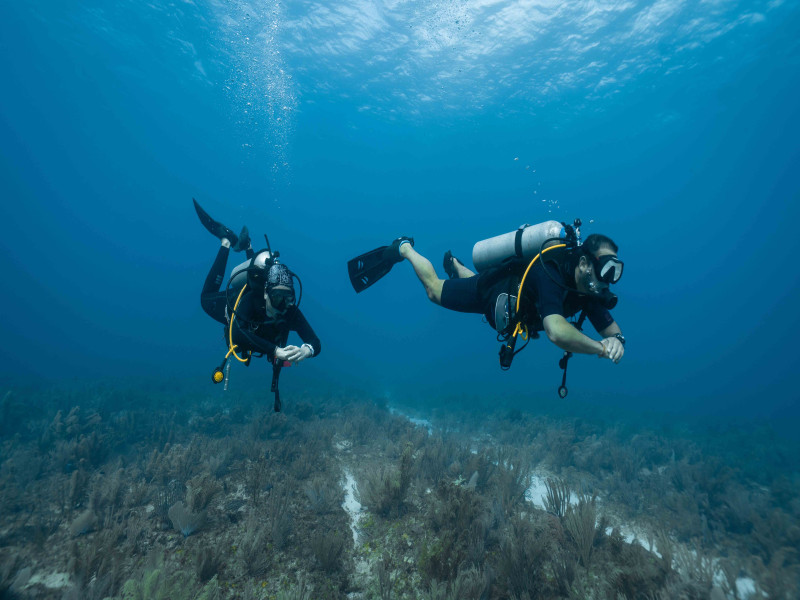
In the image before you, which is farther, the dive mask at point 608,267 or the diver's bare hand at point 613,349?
the dive mask at point 608,267

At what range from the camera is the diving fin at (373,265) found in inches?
229

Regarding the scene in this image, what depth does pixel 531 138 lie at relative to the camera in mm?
37031

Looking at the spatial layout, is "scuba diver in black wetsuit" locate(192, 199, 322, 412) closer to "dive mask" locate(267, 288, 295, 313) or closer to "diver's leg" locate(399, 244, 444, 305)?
"dive mask" locate(267, 288, 295, 313)

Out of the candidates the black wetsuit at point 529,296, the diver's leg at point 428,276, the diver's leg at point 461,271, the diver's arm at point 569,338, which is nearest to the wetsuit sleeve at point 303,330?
the diver's leg at point 428,276

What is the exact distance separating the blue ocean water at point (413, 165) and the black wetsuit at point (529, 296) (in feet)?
44.7

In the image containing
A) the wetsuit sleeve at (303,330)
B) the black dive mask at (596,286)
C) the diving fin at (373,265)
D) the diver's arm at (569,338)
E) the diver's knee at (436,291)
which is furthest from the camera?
the diving fin at (373,265)

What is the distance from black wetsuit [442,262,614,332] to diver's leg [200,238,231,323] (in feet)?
16.5

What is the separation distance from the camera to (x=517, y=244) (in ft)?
14.1

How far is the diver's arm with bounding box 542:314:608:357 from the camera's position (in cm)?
294

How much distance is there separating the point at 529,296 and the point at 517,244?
2.72 ft

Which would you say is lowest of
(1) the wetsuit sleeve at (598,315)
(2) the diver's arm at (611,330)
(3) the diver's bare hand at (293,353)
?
(3) the diver's bare hand at (293,353)

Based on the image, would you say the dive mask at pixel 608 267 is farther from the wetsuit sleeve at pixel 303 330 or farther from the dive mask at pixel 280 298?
the wetsuit sleeve at pixel 303 330

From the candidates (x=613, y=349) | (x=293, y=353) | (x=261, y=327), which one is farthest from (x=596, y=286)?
(x=261, y=327)

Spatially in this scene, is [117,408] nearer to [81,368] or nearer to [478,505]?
[478,505]
